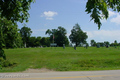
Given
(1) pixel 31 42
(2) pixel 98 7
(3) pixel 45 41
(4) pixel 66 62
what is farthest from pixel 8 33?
(3) pixel 45 41

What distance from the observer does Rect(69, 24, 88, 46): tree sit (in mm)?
102625

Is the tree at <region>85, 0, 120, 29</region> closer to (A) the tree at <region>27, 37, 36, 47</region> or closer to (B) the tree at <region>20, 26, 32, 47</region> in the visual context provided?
(A) the tree at <region>27, 37, 36, 47</region>

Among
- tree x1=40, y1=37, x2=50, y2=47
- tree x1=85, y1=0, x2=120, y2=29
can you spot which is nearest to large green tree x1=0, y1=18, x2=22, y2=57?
tree x1=85, y1=0, x2=120, y2=29

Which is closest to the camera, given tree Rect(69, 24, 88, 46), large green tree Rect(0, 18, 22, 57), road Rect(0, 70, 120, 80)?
road Rect(0, 70, 120, 80)

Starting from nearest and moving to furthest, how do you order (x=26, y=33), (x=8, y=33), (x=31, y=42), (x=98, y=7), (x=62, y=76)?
(x=98, y=7) < (x=62, y=76) < (x=8, y=33) < (x=31, y=42) < (x=26, y=33)

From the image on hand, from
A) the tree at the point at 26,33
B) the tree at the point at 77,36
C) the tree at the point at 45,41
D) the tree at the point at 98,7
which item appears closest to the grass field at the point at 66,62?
the tree at the point at 98,7

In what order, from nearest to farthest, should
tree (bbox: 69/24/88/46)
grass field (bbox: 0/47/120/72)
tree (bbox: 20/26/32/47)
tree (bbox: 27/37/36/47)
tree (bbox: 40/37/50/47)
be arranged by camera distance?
grass field (bbox: 0/47/120/72) → tree (bbox: 69/24/88/46) → tree (bbox: 27/37/36/47) → tree (bbox: 20/26/32/47) → tree (bbox: 40/37/50/47)

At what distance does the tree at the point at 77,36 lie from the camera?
10262 cm

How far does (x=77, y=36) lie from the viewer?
102812 millimetres

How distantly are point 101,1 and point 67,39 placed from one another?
11086 cm

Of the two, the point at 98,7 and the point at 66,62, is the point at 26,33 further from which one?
the point at 98,7

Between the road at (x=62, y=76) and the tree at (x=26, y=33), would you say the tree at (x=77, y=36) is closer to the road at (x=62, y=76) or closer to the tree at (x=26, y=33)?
the tree at (x=26, y=33)

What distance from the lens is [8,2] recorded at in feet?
25.2

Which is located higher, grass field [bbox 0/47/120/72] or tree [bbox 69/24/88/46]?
tree [bbox 69/24/88/46]
